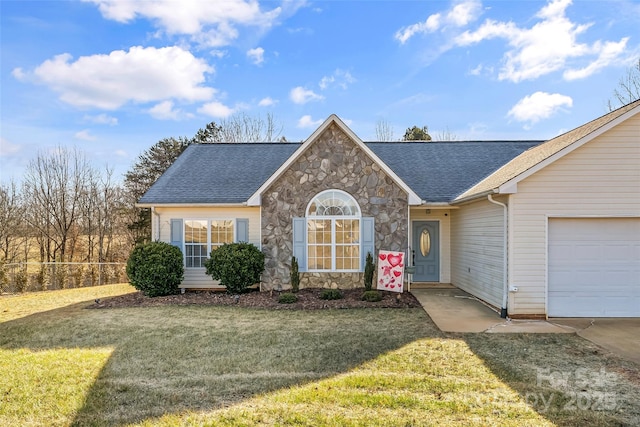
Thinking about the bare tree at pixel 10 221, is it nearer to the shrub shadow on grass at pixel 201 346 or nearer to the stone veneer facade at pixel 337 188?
the shrub shadow on grass at pixel 201 346

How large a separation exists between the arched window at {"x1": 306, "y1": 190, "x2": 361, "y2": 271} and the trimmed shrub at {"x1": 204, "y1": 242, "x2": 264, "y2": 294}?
162 cm

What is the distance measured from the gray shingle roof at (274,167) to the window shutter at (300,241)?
6.77 ft

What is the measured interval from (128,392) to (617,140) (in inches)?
410

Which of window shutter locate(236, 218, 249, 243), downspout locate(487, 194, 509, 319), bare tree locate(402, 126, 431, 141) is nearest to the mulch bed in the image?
window shutter locate(236, 218, 249, 243)

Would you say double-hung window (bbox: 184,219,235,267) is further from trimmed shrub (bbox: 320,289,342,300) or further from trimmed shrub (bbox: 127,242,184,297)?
trimmed shrub (bbox: 320,289,342,300)

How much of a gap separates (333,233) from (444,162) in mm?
6094

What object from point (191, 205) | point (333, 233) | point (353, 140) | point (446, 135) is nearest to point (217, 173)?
point (191, 205)

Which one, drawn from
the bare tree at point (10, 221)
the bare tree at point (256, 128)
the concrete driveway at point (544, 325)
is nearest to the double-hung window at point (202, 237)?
the concrete driveway at point (544, 325)

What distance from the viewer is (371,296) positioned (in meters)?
10.1

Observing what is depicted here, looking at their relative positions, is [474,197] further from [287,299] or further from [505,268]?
[287,299]

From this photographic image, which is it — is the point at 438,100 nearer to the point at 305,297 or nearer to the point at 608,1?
the point at 608,1

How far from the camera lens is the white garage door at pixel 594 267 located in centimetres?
823

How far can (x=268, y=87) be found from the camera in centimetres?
2223

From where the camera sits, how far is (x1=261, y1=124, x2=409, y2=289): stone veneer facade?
11.1 m
